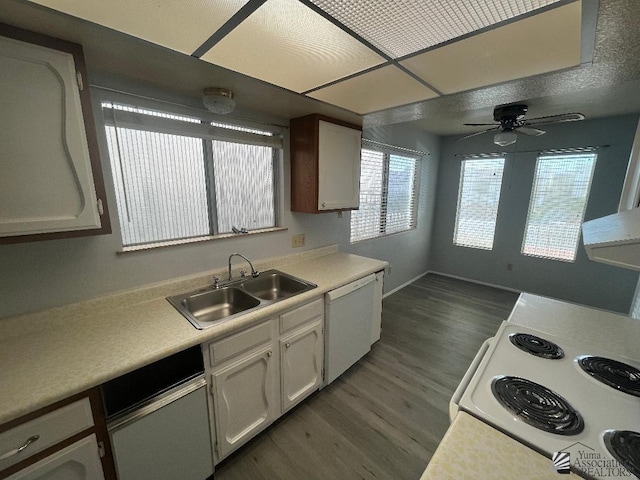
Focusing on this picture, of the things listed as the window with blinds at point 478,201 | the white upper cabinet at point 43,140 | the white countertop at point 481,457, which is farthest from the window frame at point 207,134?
the window with blinds at point 478,201

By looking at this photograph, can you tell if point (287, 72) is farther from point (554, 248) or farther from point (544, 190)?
point (554, 248)

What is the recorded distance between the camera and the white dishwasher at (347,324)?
1.92 m

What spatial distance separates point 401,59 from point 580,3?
596mm

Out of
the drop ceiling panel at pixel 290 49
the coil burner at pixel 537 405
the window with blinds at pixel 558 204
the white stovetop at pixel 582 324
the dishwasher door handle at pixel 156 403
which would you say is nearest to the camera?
the coil burner at pixel 537 405

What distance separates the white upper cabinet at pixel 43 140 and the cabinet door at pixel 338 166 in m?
1.45

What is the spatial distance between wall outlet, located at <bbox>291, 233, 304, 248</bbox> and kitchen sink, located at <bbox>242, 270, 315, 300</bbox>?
0.37m

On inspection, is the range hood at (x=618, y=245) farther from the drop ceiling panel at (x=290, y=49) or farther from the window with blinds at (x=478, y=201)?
the window with blinds at (x=478, y=201)

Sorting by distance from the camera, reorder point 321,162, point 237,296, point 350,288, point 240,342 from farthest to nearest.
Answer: point 321,162 < point 350,288 < point 237,296 < point 240,342

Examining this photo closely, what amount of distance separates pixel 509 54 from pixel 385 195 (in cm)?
235

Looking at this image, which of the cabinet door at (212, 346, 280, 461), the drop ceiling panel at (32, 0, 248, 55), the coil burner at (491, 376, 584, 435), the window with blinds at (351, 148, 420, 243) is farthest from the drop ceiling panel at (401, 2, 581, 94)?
the cabinet door at (212, 346, 280, 461)

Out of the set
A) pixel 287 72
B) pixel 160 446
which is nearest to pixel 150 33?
pixel 287 72

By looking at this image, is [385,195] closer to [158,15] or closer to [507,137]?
[507,137]

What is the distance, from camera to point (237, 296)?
1.81 metres

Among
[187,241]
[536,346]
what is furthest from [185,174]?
[536,346]
